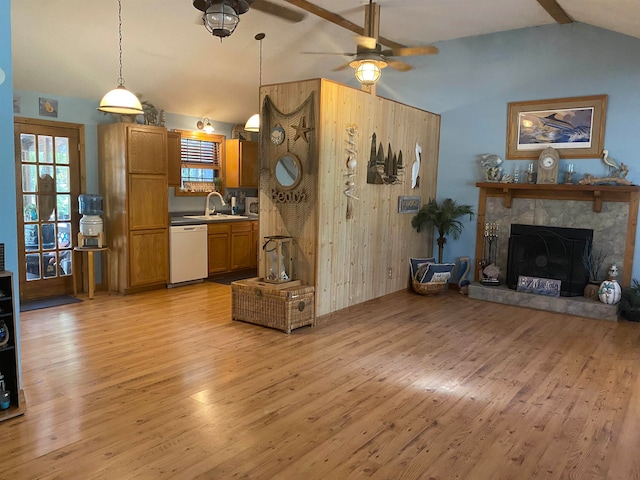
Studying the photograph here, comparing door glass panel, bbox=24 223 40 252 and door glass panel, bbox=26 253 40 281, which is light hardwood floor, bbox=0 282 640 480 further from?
door glass panel, bbox=24 223 40 252

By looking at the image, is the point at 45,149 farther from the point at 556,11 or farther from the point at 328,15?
the point at 556,11

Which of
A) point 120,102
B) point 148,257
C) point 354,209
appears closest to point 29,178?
point 148,257

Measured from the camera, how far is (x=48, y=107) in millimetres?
5676

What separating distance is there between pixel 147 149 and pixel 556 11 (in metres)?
4.92

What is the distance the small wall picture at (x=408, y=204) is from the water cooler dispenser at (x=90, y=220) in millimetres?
3649

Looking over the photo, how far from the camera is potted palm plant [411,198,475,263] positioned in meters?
6.54

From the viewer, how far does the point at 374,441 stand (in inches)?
109

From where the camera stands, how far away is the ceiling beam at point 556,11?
5.16 metres

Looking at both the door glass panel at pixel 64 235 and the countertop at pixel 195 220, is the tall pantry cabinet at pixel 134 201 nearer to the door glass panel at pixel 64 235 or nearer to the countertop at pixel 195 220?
the countertop at pixel 195 220

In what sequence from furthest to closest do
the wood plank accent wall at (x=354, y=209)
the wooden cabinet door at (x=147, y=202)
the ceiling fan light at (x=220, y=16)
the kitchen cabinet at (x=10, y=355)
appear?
1. the wooden cabinet door at (x=147, y=202)
2. the wood plank accent wall at (x=354, y=209)
3. the ceiling fan light at (x=220, y=16)
4. the kitchen cabinet at (x=10, y=355)

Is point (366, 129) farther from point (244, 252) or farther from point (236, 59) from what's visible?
point (244, 252)

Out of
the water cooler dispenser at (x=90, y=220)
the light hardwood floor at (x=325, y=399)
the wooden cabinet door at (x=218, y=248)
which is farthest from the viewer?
the wooden cabinet door at (x=218, y=248)

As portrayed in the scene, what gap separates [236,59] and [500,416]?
5.05 meters

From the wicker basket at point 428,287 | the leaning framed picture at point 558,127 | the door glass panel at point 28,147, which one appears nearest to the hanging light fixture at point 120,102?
the door glass panel at point 28,147
